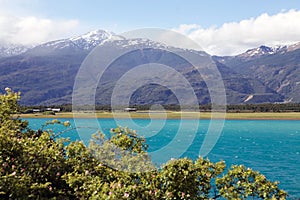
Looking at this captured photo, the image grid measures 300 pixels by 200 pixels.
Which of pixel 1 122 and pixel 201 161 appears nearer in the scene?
pixel 201 161

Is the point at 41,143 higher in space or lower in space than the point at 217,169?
higher

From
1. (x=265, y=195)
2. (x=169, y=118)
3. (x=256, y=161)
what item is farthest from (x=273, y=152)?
(x=169, y=118)

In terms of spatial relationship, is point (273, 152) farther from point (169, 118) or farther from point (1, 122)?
point (169, 118)

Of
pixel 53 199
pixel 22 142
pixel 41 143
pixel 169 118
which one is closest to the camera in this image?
pixel 53 199

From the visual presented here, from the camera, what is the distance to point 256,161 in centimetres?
4959

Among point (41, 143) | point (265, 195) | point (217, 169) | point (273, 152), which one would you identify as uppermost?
point (41, 143)

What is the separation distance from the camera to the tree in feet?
25.7

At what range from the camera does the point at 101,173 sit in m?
9.50

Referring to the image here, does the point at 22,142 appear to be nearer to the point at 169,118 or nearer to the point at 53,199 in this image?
the point at 53,199

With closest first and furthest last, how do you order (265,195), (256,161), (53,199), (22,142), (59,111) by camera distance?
(53,199), (22,142), (265,195), (256,161), (59,111)

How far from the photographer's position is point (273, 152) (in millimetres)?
58406

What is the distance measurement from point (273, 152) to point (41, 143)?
5414cm

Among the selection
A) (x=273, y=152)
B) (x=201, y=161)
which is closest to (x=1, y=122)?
(x=201, y=161)

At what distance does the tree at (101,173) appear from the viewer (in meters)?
7.82
